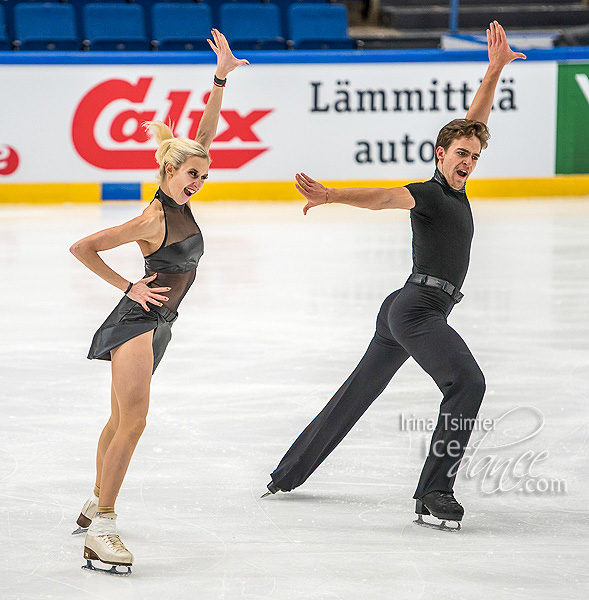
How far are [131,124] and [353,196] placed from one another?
29.3 ft

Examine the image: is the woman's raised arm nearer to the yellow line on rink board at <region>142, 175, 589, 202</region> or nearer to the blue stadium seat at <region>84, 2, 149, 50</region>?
the yellow line on rink board at <region>142, 175, 589, 202</region>

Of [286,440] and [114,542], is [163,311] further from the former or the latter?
[286,440]

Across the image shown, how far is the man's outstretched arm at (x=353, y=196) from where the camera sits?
340 centimetres

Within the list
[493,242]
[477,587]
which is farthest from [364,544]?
[493,242]

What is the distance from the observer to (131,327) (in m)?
3.48

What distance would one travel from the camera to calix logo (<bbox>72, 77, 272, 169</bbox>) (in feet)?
39.4

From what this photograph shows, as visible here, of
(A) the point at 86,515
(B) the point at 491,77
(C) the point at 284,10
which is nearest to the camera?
(A) the point at 86,515

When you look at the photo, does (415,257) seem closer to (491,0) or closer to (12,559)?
(12,559)

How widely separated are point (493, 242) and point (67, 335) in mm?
4652

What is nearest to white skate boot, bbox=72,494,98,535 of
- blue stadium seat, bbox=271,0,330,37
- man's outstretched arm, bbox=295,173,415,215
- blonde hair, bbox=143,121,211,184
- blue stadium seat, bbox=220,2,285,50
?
blonde hair, bbox=143,121,211,184

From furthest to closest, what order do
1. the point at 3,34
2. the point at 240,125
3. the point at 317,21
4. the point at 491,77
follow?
1. the point at 317,21
2. the point at 3,34
3. the point at 240,125
4. the point at 491,77

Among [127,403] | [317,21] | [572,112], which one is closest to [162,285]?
[127,403]

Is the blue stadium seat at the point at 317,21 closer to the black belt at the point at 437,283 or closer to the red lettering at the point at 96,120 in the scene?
the red lettering at the point at 96,120

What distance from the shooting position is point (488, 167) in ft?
41.4
